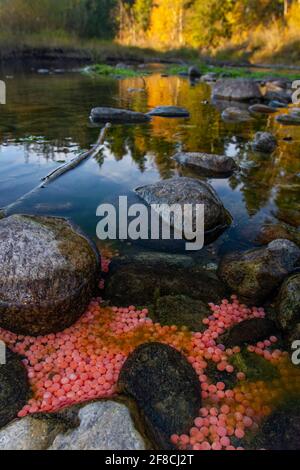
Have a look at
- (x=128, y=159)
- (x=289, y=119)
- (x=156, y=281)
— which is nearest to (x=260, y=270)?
(x=156, y=281)

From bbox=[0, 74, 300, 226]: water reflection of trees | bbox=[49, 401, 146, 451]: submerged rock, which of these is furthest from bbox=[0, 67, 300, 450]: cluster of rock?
bbox=[0, 74, 300, 226]: water reflection of trees

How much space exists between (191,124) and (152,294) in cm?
1225

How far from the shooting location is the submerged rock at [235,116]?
18078 millimetres

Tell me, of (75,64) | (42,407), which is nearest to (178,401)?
(42,407)

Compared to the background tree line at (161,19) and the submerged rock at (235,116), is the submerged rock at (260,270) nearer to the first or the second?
the submerged rock at (235,116)

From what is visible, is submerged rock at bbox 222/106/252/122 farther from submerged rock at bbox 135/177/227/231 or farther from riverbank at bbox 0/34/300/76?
riverbank at bbox 0/34/300/76

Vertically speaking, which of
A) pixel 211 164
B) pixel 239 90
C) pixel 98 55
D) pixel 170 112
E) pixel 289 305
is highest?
pixel 98 55

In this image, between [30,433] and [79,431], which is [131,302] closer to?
[79,431]

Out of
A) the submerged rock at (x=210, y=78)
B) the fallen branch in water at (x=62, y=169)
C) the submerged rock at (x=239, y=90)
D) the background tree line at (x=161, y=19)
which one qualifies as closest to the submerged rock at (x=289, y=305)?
the fallen branch in water at (x=62, y=169)

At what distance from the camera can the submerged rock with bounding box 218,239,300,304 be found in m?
5.74

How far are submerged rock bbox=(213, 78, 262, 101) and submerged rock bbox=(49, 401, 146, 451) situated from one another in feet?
77.2

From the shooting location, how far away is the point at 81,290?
523cm

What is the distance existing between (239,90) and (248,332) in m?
22.0

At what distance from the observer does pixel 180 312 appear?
5.62 meters
